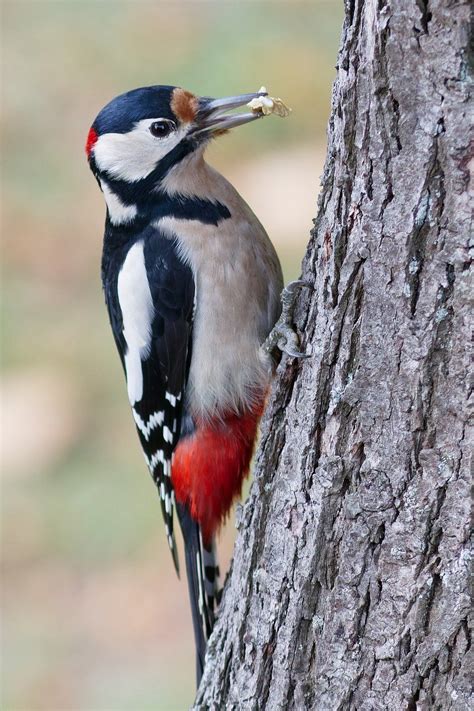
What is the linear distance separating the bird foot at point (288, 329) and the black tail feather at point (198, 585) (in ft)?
2.72

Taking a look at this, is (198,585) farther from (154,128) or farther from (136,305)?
(154,128)

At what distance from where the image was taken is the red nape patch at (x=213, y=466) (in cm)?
297

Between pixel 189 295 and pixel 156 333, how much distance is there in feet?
0.55

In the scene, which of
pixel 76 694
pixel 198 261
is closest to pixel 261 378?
pixel 198 261

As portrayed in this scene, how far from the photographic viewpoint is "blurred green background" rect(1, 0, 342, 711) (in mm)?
4312

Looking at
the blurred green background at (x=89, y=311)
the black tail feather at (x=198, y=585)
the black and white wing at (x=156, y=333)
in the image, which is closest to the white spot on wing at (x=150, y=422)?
the black and white wing at (x=156, y=333)

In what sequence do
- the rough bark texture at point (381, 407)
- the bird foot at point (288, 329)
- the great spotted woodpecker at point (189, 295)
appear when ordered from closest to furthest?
the rough bark texture at point (381, 407), the bird foot at point (288, 329), the great spotted woodpecker at point (189, 295)

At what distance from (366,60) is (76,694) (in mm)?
3155

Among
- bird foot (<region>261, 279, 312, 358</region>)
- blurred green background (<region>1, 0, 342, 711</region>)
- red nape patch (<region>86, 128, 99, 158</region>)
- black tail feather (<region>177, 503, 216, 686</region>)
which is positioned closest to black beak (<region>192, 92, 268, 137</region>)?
red nape patch (<region>86, 128, 99, 158</region>)

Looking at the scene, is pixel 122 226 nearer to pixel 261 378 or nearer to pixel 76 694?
pixel 261 378

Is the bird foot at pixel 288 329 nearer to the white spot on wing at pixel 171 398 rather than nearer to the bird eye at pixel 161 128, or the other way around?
the white spot on wing at pixel 171 398

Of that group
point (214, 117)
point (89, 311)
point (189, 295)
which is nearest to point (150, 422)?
point (189, 295)

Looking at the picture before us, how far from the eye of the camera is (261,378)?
9.13ft

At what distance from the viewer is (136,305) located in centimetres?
288
